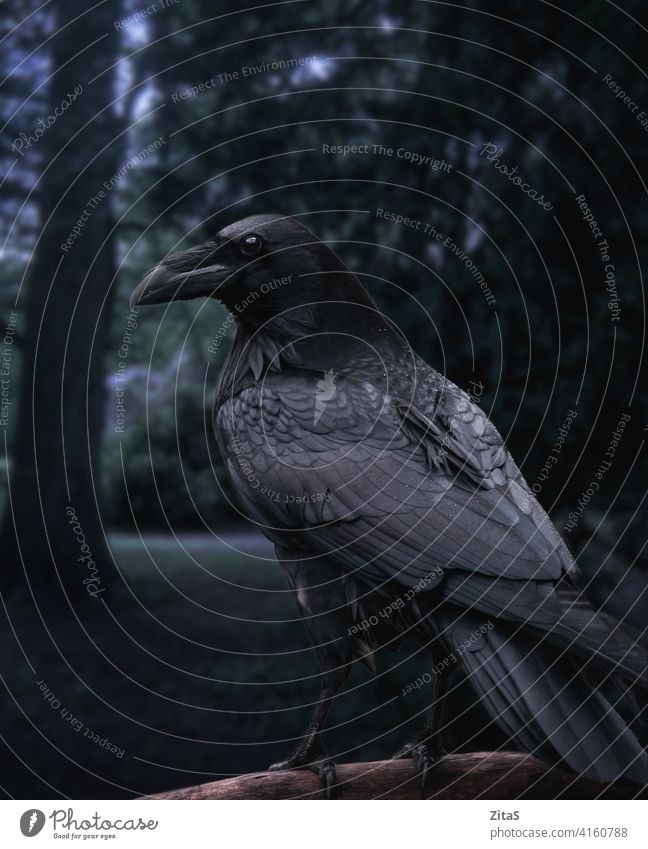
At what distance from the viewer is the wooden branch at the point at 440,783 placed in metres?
2.58

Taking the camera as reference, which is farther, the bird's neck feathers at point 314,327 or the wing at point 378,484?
the bird's neck feathers at point 314,327

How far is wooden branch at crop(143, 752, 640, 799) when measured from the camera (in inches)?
101

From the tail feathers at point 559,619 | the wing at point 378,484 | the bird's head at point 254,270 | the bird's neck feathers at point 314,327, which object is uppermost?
the bird's head at point 254,270

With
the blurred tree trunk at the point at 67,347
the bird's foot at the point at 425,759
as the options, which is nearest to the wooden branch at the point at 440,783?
the bird's foot at the point at 425,759

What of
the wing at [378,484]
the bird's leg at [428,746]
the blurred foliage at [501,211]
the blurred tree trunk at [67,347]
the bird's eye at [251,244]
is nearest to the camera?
the wing at [378,484]

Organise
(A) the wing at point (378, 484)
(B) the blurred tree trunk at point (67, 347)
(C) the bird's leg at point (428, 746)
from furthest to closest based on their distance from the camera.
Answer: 1. (B) the blurred tree trunk at point (67, 347)
2. (C) the bird's leg at point (428, 746)
3. (A) the wing at point (378, 484)

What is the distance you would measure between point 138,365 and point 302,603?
148 inches

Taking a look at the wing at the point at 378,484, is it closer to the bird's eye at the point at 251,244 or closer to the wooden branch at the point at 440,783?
the bird's eye at the point at 251,244

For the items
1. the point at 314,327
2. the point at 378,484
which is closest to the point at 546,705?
the point at 378,484

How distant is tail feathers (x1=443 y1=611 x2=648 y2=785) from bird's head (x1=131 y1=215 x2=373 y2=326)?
3.11 ft

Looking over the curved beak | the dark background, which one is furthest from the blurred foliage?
the curved beak

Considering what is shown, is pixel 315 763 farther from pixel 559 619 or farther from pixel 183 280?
pixel 183 280

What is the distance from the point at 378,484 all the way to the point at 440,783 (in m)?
0.88

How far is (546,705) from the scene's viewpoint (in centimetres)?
228
